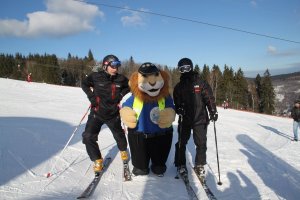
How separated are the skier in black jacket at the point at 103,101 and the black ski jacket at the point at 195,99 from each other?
3.76 feet

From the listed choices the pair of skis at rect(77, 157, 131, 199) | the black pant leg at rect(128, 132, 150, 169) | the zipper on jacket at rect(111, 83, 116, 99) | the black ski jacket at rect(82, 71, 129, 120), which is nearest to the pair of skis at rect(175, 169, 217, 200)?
the black pant leg at rect(128, 132, 150, 169)

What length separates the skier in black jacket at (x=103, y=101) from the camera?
217 inches

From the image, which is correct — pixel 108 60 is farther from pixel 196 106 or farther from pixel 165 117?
pixel 196 106

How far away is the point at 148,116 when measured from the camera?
221 inches

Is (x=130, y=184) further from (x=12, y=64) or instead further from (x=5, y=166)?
(x=12, y=64)

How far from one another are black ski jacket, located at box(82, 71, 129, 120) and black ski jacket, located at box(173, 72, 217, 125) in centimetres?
115

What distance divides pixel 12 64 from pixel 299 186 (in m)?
97.9

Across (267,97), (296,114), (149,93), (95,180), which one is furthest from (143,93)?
(267,97)

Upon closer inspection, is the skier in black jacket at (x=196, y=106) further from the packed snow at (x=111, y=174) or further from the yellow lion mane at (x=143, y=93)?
the packed snow at (x=111, y=174)

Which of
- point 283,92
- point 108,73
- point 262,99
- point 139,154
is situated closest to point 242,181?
point 139,154

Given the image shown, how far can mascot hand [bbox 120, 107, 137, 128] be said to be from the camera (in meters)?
5.49

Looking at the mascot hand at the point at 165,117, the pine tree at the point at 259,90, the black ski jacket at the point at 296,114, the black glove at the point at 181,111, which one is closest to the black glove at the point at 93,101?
the mascot hand at the point at 165,117

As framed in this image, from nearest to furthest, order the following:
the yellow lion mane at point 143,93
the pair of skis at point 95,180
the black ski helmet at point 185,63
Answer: the pair of skis at point 95,180 → the yellow lion mane at point 143,93 → the black ski helmet at point 185,63

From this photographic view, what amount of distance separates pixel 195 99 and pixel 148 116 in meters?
0.90
